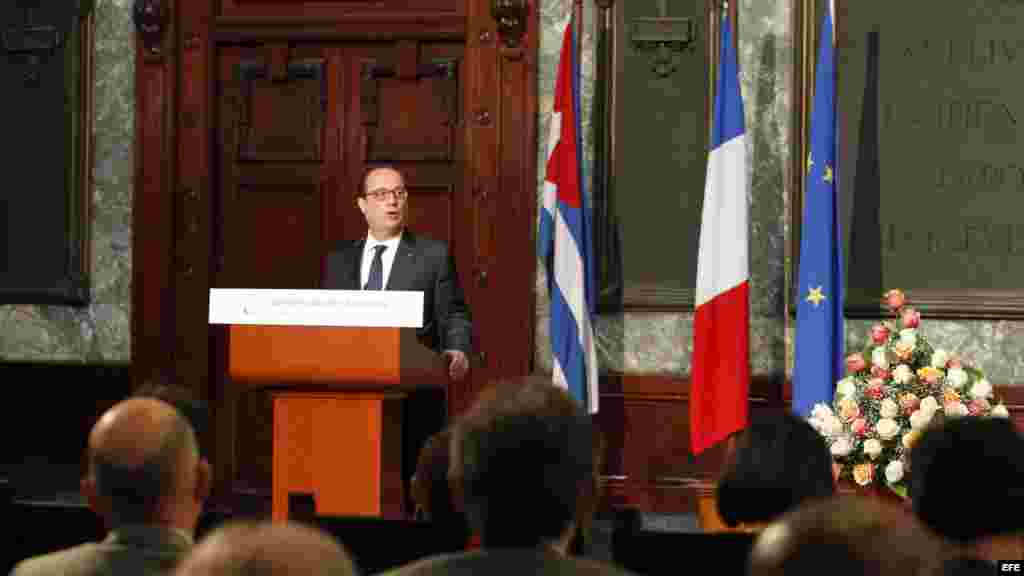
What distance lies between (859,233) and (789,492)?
A: 501 cm

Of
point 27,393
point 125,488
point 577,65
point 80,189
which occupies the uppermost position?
point 577,65

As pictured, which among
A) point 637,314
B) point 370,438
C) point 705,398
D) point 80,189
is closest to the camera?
point 370,438

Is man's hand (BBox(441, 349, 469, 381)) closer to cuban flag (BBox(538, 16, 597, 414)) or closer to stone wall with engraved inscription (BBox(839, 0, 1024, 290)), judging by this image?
cuban flag (BBox(538, 16, 597, 414))

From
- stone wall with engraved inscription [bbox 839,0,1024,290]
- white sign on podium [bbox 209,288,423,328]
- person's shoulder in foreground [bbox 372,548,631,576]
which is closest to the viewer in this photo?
person's shoulder in foreground [bbox 372,548,631,576]

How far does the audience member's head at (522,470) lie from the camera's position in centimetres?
221

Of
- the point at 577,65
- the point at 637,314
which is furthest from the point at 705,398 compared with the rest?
the point at 577,65

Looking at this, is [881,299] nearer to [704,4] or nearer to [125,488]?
[704,4]

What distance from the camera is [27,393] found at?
28.1 feet

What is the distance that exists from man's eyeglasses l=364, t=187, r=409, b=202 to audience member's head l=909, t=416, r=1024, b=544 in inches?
163

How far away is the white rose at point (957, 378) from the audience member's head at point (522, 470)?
14.7 feet

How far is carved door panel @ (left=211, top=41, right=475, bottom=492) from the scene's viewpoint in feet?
27.0

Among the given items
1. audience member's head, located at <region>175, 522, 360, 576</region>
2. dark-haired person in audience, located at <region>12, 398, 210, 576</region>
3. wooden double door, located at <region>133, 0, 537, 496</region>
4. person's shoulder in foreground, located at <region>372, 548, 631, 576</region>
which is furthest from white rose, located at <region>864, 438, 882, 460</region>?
audience member's head, located at <region>175, 522, 360, 576</region>

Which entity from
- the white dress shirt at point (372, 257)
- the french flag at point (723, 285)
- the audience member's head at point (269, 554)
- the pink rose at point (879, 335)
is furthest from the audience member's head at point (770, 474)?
the french flag at point (723, 285)

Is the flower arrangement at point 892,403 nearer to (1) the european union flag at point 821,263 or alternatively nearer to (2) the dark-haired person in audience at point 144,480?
(1) the european union flag at point 821,263
